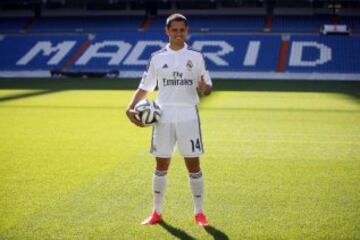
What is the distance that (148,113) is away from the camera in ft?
16.6

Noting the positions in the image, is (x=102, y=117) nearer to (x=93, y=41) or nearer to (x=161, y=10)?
(x=93, y=41)

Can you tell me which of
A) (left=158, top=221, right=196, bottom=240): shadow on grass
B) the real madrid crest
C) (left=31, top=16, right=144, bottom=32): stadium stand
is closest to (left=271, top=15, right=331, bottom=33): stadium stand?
(left=31, top=16, right=144, bottom=32): stadium stand

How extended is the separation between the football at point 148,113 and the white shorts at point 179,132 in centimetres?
8

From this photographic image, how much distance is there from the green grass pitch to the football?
3.70 feet

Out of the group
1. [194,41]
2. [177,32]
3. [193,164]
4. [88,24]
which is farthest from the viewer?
[88,24]

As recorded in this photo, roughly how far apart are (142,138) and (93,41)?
23.9 metres

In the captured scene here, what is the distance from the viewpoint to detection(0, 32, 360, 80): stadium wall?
27.9 m

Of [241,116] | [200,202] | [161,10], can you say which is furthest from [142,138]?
[161,10]

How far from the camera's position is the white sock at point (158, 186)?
5.30 metres

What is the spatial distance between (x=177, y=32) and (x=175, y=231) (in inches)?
80.6

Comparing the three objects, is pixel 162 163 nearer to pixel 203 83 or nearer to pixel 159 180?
pixel 159 180

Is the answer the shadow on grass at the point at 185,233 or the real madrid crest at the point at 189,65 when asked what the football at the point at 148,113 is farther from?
the shadow on grass at the point at 185,233

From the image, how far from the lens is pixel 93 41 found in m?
33.1

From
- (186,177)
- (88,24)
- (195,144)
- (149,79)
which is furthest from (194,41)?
(195,144)
